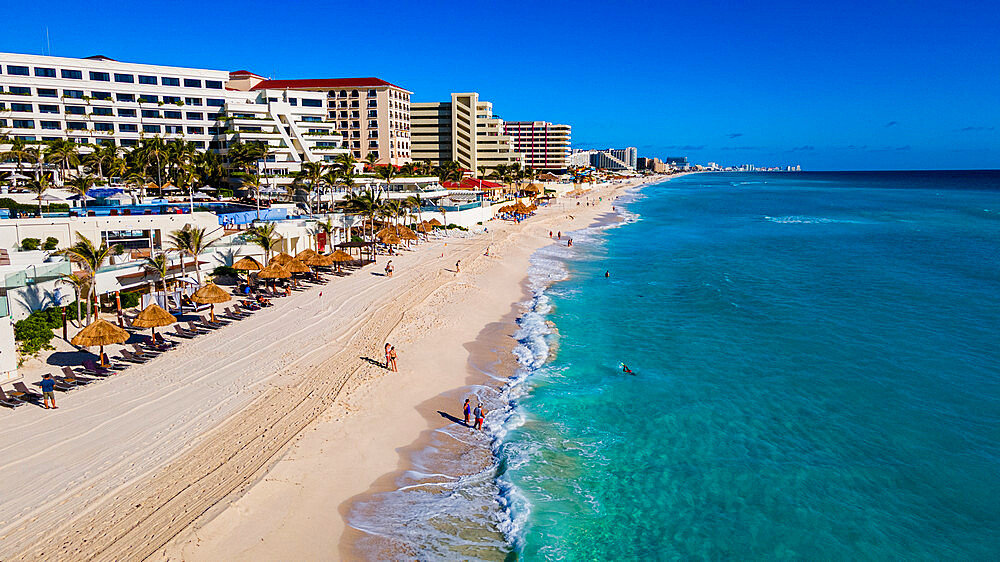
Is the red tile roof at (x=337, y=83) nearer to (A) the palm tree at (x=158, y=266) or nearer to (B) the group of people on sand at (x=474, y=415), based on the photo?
(A) the palm tree at (x=158, y=266)

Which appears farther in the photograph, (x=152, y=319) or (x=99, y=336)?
(x=152, y=319)

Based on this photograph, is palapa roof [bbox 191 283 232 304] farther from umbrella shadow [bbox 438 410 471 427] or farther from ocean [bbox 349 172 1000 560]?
ocean [bbox 349 172 1000 560]

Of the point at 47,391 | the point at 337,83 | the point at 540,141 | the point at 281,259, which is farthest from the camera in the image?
the point at 540,141

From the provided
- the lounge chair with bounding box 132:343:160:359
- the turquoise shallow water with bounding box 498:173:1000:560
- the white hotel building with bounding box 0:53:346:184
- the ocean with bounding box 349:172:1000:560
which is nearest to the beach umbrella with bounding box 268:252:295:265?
the lounge chair with bounding box 132:343:160:359

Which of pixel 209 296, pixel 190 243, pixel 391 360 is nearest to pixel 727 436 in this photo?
pixel 391 360

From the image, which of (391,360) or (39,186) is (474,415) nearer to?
(391,360)

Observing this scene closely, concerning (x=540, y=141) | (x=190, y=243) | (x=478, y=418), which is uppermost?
(x=540, y=141)
